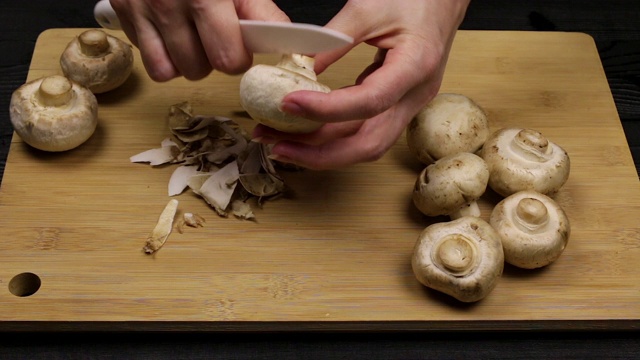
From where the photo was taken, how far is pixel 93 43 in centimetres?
211

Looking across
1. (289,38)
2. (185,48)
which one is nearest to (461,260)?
(289,38)

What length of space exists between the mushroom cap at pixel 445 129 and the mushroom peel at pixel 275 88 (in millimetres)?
362

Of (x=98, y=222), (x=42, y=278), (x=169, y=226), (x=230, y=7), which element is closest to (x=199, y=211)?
(x=169, y=226)

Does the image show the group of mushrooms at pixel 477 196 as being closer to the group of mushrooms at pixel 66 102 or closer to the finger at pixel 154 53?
Result: the finger at pixel 154 53

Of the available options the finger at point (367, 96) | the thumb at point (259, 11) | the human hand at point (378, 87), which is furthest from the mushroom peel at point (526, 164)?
the thumb at point (259, 11)

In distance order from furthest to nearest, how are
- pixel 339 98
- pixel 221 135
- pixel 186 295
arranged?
pixel 221 135
pixel 186 295
pixel 339 98

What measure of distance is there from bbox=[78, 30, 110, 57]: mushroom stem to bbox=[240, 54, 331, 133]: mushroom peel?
62 centimetres

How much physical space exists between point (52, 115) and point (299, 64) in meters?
0.65

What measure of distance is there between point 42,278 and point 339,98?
0.76 meters

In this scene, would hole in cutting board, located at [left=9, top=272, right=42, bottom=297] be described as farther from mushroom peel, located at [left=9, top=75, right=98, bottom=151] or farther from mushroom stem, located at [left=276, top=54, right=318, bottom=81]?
mushroom stem, located at [left=276, top=54, right=318, bottom=81]

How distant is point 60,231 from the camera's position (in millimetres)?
1907

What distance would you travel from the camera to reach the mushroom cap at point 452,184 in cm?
184

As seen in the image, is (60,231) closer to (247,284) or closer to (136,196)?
(136,196)

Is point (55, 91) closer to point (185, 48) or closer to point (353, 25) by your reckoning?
point (185, 48)
